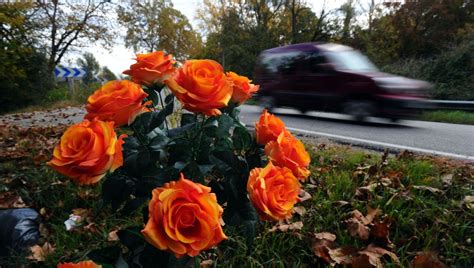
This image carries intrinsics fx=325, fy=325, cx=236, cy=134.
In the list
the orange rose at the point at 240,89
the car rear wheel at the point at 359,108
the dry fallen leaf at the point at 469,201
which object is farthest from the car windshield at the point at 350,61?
the orange rose at the point at 240,89

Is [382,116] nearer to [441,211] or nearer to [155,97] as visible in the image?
[441,211]

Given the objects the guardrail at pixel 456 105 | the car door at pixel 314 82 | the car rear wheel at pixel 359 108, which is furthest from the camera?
the guardrail at pixel 456 105

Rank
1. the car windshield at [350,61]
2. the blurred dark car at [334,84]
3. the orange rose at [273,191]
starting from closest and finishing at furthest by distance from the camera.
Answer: the orange rose at [273,191] < the blurred dark car at [334,84] < the car windshield at [350,61]

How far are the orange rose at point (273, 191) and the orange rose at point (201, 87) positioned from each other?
228 millimetres

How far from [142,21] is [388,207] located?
109ft

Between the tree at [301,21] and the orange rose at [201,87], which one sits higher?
the tree at [301,21]

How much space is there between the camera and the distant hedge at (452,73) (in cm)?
1305

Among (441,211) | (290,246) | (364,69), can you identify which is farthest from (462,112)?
(290,246)

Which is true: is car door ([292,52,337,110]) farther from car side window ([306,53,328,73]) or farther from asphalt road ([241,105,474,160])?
asphalt road ([241,105,474,160])

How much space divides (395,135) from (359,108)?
1471 millimetres

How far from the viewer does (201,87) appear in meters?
0.87

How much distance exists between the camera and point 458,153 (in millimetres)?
3889

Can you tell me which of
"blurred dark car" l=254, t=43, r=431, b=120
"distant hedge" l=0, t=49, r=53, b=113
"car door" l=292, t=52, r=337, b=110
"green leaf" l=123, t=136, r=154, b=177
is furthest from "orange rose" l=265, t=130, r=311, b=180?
"distant hedge" l=0, t=49, r=53, b=113

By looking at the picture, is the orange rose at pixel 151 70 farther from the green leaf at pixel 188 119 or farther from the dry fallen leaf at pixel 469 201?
the dry fallen leaf at pixel 469 201
